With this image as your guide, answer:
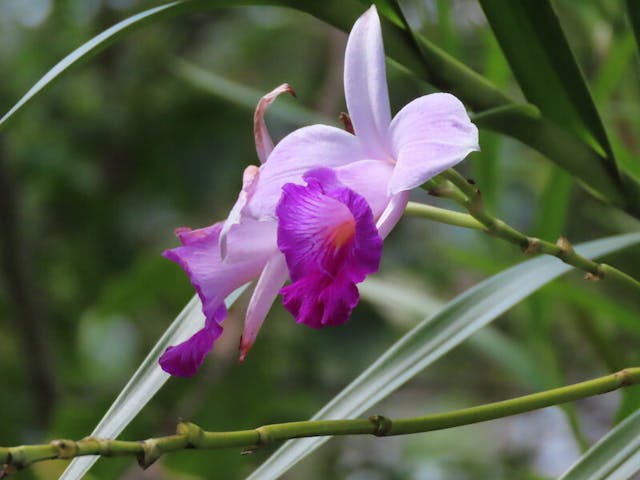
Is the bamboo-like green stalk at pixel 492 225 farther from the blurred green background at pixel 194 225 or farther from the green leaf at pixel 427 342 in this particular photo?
the blurred green background at pixel 194 225

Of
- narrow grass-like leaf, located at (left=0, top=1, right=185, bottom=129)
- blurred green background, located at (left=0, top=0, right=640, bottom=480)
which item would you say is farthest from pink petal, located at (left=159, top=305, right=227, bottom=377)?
blurred green background, located at (left=0, top=0, right=640, bottom=480)

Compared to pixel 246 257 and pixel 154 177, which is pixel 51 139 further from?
pixel 246 257

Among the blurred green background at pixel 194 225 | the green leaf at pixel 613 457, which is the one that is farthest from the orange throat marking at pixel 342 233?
the blurred green background at pixel 194 225

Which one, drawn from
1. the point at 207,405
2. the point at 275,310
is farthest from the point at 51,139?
the point at 207,405

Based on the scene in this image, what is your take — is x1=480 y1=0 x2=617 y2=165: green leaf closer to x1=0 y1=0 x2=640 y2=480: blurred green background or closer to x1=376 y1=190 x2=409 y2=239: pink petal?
x1=376 y1=190 x2=409 y2=239: pink petal

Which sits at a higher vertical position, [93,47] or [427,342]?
[93,47]

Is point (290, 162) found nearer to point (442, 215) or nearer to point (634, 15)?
point (442, 215)

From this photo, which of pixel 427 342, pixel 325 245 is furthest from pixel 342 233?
pixel 427 342
